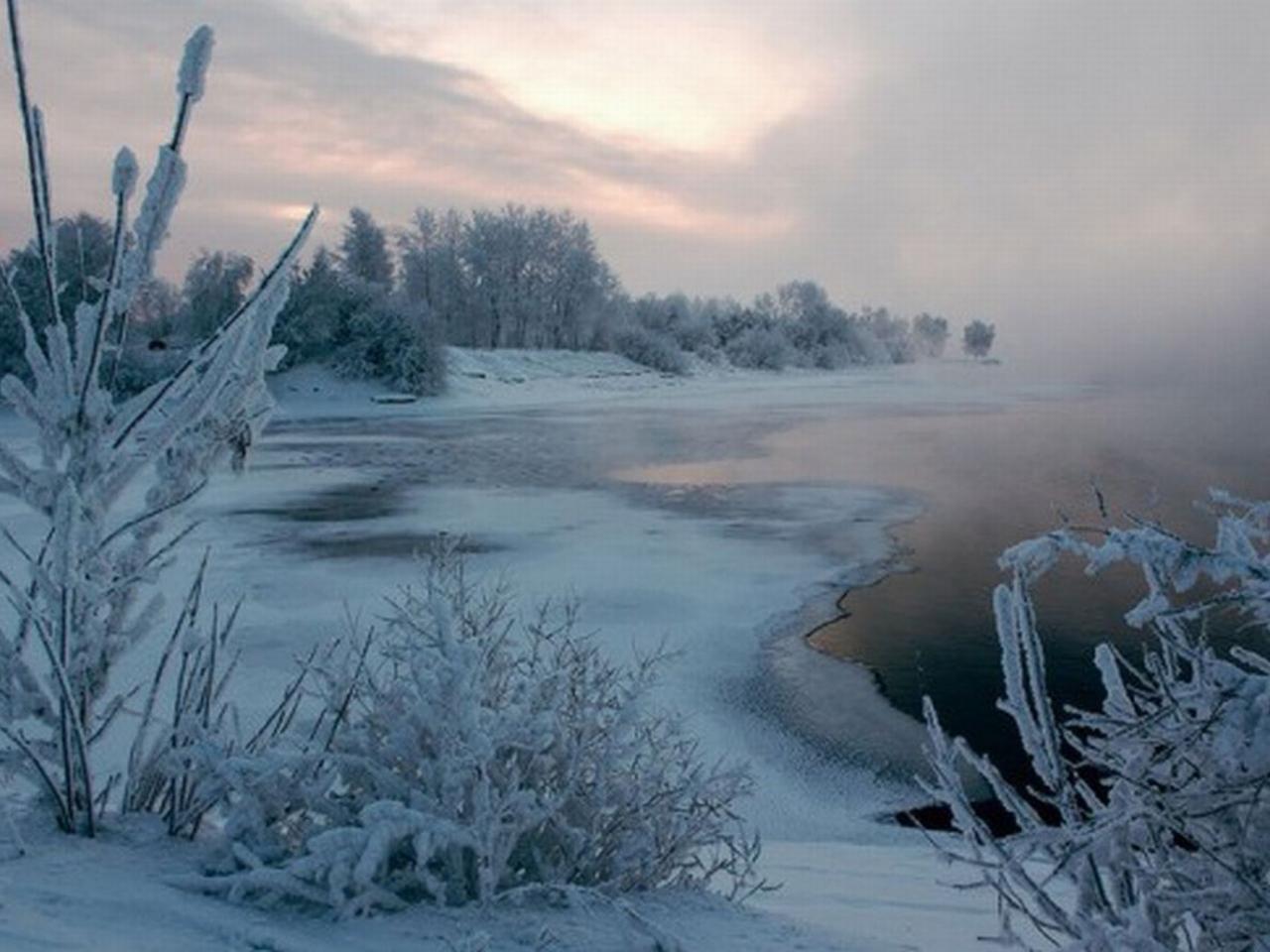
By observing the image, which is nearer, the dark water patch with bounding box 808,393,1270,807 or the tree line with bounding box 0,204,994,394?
the dark water patch with bounding box 808,393,1270,807

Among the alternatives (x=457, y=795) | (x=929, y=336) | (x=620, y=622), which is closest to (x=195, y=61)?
(x=457, y=795)

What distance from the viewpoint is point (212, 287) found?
50.5m

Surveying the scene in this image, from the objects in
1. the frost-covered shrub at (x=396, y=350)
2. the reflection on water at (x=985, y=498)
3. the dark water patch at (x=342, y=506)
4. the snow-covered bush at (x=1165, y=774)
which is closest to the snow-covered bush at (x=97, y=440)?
the snow-covered bush at (x=1165, y=774)

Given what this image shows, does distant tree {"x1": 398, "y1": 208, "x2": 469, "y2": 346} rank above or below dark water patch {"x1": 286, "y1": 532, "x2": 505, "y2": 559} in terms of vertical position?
above

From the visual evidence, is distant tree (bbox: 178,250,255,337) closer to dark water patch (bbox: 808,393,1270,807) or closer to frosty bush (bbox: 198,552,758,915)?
dark water patch (bbox: 808,393,1270,807)

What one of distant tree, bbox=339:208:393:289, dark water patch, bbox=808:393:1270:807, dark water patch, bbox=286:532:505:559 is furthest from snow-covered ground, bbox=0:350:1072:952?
distant tree, bbox=339:208:393:289

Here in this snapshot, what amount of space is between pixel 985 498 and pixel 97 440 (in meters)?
18.4

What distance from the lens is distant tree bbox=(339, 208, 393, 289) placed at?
66938 mm

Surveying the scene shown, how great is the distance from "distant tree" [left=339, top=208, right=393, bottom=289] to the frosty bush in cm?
6570

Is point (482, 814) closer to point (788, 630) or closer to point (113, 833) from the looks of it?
point (113, 833)

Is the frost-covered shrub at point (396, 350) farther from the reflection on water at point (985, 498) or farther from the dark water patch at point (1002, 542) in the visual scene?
the dark water patch at point (1002, 542)

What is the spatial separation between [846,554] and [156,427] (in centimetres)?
1232

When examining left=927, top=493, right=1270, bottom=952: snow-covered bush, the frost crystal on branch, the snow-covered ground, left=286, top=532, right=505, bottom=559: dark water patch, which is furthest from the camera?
left=286, top=532, right=505, bottom=559: dark water patch

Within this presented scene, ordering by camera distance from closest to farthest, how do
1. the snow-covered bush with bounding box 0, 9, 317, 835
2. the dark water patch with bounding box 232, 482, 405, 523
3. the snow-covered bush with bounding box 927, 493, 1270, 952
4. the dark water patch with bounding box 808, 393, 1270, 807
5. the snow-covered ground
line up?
the snow-covered bush with bounding box 927, 493, 1270, 952, the snow-covered bush with bounding box 0, 9, 317, 835, the snow-covered ground, the dark water patch with bounding box 808, 393, 1270, 807, the dark water patch with bounding box 232, 482, 405, 523
